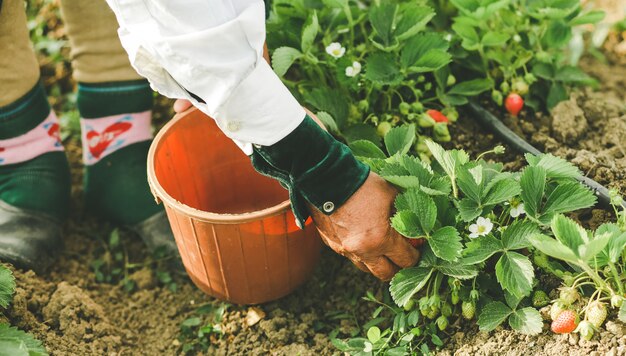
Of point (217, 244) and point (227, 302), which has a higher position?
point (217, 244)

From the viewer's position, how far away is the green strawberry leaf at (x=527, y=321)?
52.2 inches

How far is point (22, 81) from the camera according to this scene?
1749mm

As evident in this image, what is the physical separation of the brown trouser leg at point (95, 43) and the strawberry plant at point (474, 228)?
794 mm

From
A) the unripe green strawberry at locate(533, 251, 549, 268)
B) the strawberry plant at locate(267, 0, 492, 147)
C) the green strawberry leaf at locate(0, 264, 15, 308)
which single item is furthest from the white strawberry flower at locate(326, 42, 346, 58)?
the green strawberry leaf at locate(0, 264, 15, 308)

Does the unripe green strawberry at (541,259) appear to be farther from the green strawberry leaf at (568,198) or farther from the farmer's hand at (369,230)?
the farmer's hand at (369,230)

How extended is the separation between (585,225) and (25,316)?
128cm

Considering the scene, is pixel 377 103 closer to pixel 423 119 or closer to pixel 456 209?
pixel 423 119

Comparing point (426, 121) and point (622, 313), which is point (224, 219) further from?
point (622, 313)

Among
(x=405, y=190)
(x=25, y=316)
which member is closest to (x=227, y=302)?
(x=25, y=316)

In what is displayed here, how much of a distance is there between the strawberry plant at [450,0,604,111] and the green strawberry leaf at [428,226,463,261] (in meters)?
0.62

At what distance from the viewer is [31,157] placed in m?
1.81

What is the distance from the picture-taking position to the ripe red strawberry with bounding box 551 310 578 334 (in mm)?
1295

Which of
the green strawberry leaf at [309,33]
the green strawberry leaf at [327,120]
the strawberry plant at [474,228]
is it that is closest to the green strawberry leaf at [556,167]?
the strawberry plant at [474,228]

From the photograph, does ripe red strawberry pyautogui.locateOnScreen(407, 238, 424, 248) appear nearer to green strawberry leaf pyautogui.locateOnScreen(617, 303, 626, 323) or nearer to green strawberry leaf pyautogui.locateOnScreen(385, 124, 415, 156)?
green strawberry leaf pyautogui.locateOnScreen(385, 124, 415, 156)
